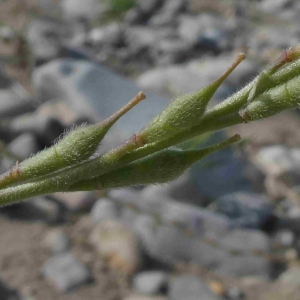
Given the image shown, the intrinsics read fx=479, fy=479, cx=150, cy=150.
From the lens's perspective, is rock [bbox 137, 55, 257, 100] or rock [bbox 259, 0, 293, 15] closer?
rock [bbox 137, 55, 257, 100]

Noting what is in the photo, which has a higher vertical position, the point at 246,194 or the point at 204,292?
the point at 246,194

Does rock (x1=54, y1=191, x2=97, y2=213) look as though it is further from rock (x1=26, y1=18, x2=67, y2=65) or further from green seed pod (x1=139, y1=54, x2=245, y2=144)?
green seed pod (x1=139, y1=54, x2=245, y2=144)

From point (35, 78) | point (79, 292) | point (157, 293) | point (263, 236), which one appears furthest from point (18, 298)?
point (35, 78)

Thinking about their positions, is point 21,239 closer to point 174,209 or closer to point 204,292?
point 174,209

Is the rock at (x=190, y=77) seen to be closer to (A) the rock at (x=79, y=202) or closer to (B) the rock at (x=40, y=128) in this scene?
(B) the rock at (x=40, y=128)

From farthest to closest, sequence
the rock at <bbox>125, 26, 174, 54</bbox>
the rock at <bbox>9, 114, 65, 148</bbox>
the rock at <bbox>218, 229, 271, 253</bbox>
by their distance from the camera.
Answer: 1. the rock at <bbox>125, 26, 174, 54</bbox>
2. the rock at <bbox>9, 114, 65, 148</bbox>
3. the rock at <bbox>218, 229, 271, 253</bbox>

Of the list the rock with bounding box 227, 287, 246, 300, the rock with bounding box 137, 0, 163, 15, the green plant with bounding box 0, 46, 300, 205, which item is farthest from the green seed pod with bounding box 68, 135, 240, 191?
the rock with bounding box 137, 0, 163, 15

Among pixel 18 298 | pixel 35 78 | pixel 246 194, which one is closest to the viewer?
pixel 18 298
